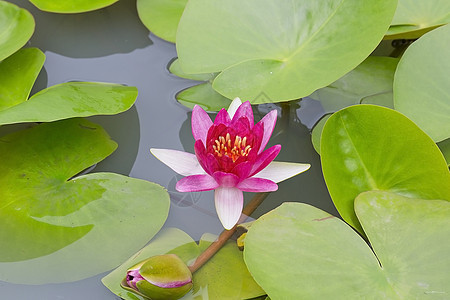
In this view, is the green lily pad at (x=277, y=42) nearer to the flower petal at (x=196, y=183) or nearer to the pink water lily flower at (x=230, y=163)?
the pink water lily flower at (x=230, y=163)

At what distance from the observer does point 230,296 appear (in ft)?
4.12

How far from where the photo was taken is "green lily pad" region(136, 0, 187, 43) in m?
1.89

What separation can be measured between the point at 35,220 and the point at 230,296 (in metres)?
0.61

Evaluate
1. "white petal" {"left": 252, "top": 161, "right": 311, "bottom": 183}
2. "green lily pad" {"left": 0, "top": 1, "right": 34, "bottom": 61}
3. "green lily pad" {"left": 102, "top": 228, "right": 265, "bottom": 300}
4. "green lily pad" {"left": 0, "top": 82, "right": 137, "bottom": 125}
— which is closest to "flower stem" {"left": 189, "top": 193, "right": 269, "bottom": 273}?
"green lily pad" {"left": 102, "top": 228, "right": 265, "bottom": 300}

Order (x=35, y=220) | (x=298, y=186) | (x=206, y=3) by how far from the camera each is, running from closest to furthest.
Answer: (x=35, y=220) → (x=298, y=186) → (x=206, y=3)

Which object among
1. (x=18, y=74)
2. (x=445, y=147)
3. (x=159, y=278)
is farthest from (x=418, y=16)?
→ (x=18, y=74)

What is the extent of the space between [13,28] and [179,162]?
89 centimetres

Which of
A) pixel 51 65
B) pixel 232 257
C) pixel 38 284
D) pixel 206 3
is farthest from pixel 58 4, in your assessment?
pixel 232 257

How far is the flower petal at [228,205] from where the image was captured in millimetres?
1278

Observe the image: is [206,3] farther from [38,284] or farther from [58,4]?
[38,284]

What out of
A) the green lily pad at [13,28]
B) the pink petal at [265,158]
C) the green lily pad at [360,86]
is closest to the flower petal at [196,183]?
the pink petal at [265,158]

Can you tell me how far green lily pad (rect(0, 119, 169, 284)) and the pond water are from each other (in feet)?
0.17

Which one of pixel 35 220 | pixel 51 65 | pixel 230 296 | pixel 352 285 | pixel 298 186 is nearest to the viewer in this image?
pixel 352 285

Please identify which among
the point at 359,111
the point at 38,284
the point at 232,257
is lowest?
the point at 38,284
